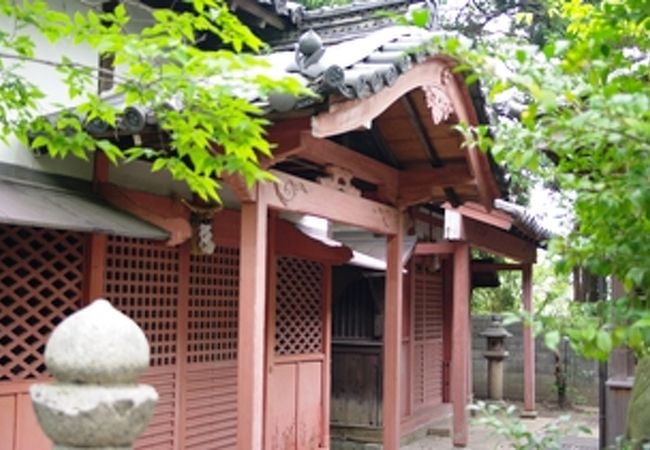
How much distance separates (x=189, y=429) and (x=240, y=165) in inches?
158

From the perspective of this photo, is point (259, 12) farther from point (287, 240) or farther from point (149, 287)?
point (149, 287)

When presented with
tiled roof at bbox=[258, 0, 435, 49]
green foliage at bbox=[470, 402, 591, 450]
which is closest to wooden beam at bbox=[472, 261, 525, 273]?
tiled roof at bbox=[258, 0, 435, 49]

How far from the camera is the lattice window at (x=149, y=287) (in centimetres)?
702

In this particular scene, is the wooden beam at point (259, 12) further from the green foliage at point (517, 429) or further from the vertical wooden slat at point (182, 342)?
the green foliage at point (517, 429)

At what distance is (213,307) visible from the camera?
330 inches

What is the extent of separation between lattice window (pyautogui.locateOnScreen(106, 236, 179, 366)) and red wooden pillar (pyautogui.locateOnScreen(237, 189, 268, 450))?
5.63ft

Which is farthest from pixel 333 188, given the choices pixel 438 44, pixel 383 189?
pixel 438 44

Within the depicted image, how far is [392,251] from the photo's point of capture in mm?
8875

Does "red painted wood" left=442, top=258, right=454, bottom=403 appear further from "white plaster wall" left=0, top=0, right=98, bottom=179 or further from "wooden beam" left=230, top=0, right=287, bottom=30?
"white plaster wall" left=0, top=0, right=98, bottom=179

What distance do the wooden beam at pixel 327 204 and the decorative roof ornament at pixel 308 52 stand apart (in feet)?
2.99

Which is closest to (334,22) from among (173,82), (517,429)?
(173,82)

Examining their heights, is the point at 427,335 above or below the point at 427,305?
below

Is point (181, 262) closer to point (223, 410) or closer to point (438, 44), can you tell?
point (223, 410)

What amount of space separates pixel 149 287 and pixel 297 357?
2894 mm
